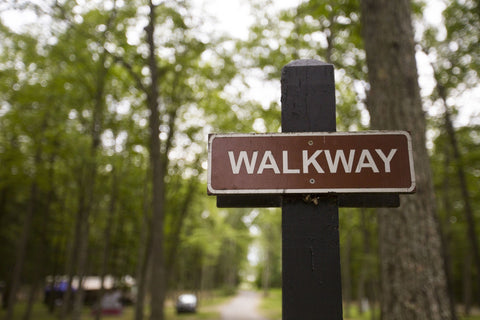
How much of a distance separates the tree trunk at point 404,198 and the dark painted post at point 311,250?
205cm

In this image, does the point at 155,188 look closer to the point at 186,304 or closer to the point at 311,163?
the point at 311,163

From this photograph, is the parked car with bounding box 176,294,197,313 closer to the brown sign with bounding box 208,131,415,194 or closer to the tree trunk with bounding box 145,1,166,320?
the tree trunk with bounding box 145,1,166,320

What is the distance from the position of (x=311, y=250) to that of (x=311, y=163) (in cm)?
37

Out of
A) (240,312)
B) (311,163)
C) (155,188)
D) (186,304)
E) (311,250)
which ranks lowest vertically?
(240,312)

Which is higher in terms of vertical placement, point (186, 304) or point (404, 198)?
point (404, 198)

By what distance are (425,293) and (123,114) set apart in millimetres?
13865

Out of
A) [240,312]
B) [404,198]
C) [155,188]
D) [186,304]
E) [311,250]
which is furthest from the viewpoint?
[240,312]

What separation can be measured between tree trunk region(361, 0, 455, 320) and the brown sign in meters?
1.95

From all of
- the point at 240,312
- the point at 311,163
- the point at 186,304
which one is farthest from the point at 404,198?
the point at 240,312

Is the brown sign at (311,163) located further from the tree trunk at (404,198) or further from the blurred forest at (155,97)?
the blurred forest at (155,97)

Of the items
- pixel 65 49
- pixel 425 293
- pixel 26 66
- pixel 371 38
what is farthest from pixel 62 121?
pixel 425 293

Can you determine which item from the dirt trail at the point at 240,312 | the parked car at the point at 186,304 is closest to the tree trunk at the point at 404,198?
the dirt trail at the point at 240,312

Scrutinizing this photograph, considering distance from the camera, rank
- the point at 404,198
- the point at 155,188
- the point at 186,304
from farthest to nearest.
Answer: the point at 186,304, the point at 155,188, the point at 404,198

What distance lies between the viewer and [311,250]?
1.48 meters
